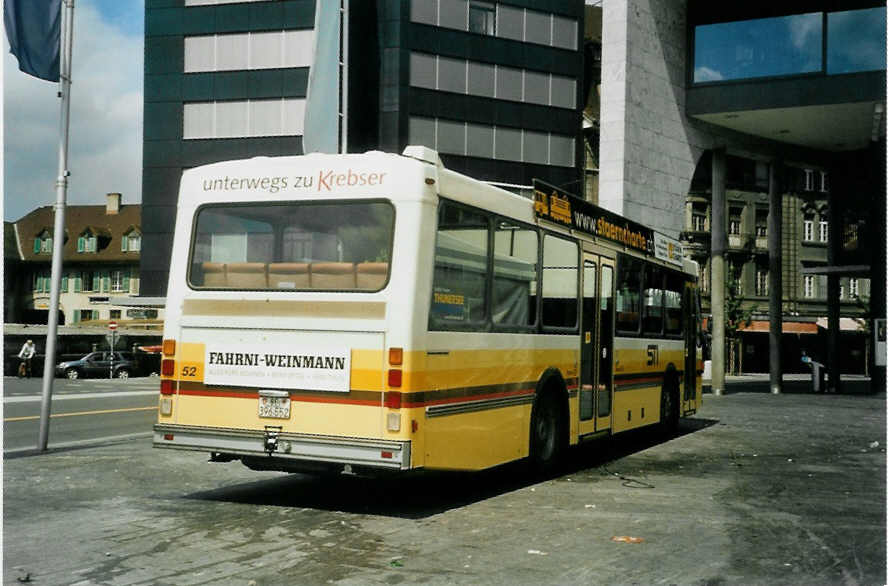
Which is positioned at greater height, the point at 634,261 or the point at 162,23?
the point at 162,23

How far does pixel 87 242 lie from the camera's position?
281 feet

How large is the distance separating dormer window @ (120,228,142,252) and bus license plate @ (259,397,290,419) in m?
78.7

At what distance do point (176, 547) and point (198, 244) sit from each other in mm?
3331

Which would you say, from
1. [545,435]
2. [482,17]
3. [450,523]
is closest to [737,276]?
[482,17]

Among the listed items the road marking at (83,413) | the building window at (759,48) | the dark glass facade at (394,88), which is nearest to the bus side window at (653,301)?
the road marking at (83,413)

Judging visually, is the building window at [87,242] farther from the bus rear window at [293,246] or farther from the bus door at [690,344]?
the bus rear window at [293,246]

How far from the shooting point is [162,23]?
53219 mm

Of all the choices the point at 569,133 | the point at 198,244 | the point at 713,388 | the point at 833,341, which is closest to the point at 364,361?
the point at 198,244

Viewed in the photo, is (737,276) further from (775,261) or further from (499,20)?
(775,261)

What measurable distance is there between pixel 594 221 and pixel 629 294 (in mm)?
1861

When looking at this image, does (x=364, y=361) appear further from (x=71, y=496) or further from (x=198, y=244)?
(x=71, y=496)

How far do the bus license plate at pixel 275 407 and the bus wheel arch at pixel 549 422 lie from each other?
3.11 m

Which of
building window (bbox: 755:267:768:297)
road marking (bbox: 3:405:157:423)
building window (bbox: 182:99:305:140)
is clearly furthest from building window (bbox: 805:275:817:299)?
road marking (bbox: 3:405:157:423)

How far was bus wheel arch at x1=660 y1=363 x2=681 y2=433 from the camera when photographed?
55.4 ft
